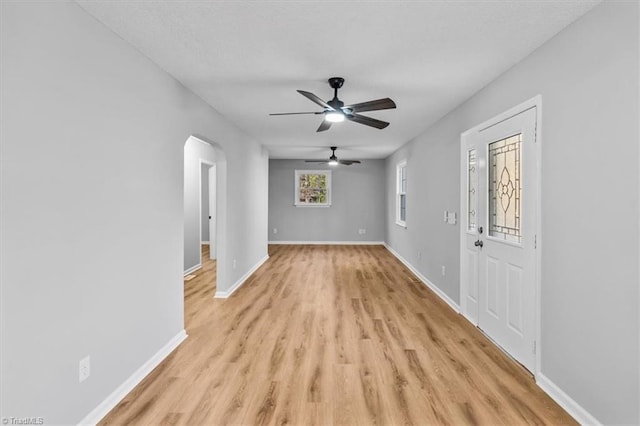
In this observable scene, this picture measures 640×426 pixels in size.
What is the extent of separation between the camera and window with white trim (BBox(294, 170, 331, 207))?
31.8ft

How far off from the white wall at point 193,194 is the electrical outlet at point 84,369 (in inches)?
169

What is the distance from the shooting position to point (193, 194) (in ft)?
21.3

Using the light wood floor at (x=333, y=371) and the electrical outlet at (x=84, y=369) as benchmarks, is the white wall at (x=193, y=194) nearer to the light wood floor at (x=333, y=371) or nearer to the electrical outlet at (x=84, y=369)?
the light wood floor at (x=333, y=371)

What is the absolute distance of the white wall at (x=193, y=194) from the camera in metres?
6.24

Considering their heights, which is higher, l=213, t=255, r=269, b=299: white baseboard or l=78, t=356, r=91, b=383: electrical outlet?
l=78, t=356, r=91, b=383: electrical outlet

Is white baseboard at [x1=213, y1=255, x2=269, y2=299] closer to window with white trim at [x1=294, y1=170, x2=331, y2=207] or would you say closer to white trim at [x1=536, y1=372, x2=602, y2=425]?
window with white trim at [x1=294, y1=170, x2=331, y2=207]

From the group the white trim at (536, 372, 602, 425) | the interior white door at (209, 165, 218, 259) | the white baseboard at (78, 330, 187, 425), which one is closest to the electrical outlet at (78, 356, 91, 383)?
A: the white baseboard at (78, 330, 187, 425)

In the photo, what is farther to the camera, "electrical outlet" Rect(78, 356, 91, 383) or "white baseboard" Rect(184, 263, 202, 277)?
"white baseboard" Rect(184, 263, 202, 277)

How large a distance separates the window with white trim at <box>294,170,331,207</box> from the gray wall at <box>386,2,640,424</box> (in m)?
7.07

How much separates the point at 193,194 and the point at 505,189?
213 inches

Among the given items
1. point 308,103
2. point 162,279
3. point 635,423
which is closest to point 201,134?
point 308,103

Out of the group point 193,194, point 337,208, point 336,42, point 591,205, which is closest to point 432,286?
point 591,205

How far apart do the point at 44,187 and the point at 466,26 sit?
2.61m

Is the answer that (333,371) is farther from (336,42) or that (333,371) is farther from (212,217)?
(212,217)
